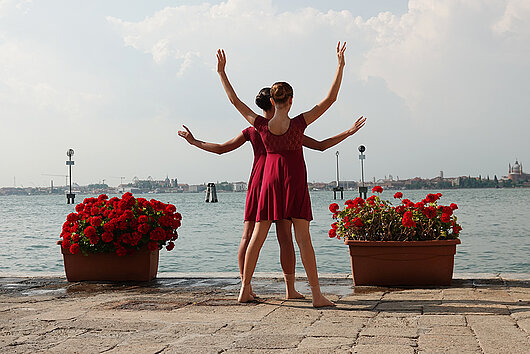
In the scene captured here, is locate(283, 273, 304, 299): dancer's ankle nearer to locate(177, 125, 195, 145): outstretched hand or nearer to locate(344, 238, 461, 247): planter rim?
locate(344, 238, 461, 247): planter rim

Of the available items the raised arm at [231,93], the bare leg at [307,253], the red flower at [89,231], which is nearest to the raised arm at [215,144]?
the raised arm at [231,93]

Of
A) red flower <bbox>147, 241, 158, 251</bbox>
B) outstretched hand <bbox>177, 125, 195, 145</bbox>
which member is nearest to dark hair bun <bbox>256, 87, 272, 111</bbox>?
outstretched hand <bbox>177, 125, 195, 145</bbox>

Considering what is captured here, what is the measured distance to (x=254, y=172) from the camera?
5.37m

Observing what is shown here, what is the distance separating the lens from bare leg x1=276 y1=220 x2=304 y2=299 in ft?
17.4

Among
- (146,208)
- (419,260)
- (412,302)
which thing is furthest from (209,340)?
(146,208)

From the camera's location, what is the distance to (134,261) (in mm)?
6910

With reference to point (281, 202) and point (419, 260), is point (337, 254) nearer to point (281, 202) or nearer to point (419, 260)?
point (419, 260)

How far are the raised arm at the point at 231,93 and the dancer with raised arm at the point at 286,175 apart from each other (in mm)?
78

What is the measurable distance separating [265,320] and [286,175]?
1.18 m

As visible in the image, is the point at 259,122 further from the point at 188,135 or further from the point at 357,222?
the point at 357,222

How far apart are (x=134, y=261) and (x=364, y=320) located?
132 inches

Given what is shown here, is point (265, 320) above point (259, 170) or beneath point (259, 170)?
beneath

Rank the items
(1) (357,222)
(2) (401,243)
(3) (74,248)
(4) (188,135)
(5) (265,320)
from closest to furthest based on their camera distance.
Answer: (5) (265,320), (4) (188,135), (2) (401,243), (1) (357,222), (3) (74,248)

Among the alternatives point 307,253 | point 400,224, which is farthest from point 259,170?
point 400,224
